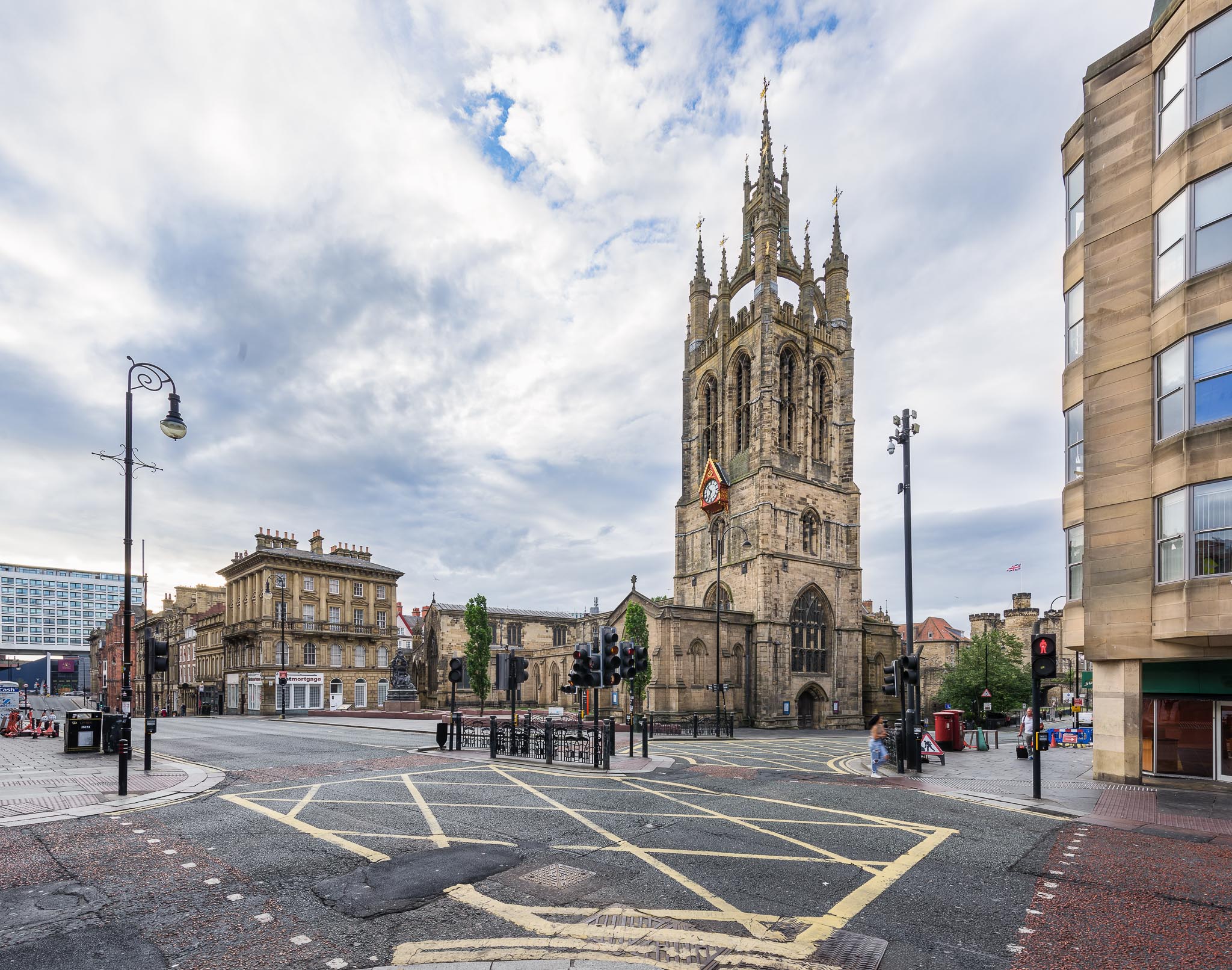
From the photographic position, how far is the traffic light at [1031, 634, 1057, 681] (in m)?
13.3

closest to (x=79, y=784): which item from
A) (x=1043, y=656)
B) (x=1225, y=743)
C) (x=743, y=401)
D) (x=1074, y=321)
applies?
(x=1043, y=656)

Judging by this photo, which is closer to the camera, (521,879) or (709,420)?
(521,879)

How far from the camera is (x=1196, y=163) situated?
1469 cm

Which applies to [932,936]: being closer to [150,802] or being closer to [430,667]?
[150,802]

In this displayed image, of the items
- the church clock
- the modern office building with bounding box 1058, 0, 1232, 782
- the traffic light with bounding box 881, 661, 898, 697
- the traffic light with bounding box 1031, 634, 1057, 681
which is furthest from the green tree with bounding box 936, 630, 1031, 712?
the traffic light with bounding box 1031, 634, 1057, 681

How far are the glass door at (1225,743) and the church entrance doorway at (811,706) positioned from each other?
38437 millimetres

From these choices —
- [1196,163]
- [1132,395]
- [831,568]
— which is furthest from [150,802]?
[831,568]

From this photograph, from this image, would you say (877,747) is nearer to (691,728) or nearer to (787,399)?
(691,728)

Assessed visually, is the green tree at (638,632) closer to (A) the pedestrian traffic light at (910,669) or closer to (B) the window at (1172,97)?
(A) the pedestrian traffic light at (910,669)

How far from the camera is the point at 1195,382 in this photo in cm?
1455

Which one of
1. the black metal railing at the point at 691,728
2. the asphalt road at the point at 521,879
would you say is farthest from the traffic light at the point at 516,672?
the black metal railing at the point at 691,728

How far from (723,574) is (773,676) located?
9493 mm

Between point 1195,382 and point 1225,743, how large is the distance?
8.25 m

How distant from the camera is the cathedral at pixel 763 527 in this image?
4953cm
